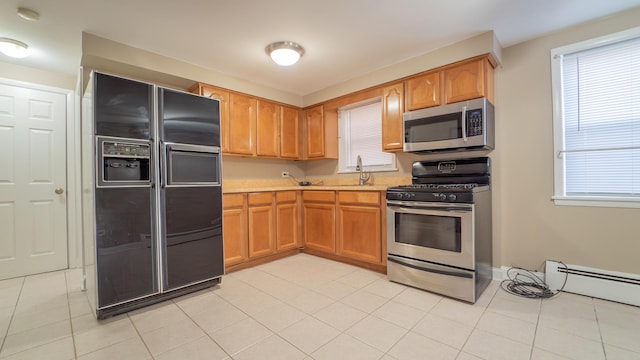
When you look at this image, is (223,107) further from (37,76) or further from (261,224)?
(37,76)

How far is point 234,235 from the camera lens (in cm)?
311

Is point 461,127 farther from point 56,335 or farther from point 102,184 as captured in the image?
point 56,335

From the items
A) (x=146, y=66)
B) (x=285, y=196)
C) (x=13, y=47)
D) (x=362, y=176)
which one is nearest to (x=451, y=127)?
(x=362, y=176)

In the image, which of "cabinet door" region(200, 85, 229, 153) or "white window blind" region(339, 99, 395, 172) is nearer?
"cabinet door" region(200, 85, 229, 153)

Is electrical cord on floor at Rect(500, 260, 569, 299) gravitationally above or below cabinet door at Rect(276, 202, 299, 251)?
below

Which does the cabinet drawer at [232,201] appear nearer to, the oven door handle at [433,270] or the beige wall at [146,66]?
the beige wall at [146,66]

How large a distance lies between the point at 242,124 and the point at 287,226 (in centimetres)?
150

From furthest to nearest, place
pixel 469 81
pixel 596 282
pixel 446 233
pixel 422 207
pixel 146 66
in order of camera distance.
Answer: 1. pixel 146 66
2. pixel 469 81
3. pixel 422 207
4. pixel 446 233
5. pixel 596 282

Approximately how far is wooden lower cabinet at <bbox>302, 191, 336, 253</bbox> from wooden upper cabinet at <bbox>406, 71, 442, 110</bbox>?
56.8 inches

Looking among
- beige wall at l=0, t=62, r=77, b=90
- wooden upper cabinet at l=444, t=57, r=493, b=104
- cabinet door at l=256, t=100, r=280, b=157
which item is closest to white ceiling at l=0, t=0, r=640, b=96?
beige wall at l=0, t=62, r=77, b=90

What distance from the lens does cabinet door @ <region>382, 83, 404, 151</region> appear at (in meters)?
3.18

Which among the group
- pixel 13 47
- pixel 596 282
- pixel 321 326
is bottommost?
pixel 321 326

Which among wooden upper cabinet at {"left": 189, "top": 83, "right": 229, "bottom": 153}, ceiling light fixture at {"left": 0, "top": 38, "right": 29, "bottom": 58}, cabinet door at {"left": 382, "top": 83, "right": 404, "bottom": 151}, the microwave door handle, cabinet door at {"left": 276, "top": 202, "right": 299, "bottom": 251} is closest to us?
ceiling light fixture at {"left": 0, "top": 38, "right": 29, "bottom": 58}

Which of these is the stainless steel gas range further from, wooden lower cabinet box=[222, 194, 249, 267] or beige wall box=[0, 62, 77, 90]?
beige wall box=[0, 62, 77, 90]
